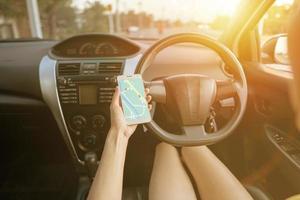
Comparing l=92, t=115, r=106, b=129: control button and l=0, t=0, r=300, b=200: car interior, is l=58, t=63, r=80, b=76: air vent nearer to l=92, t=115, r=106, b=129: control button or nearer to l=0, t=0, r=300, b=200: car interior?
l=0, t=0, r=300, b=200: car interior

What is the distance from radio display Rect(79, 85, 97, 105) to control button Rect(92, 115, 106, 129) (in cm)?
11

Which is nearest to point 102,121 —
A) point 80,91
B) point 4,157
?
point 80,91

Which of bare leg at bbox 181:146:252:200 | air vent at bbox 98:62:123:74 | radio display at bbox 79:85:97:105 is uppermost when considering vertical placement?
air vent at bbox 98:62:123:74

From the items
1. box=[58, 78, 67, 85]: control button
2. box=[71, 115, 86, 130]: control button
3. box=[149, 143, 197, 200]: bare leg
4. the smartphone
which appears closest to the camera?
the smartphone

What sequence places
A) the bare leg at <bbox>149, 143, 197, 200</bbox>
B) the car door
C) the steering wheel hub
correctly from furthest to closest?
1. the car door
2. the steering wheel hub
3. the bare leg at <bbox>149, 143, 197, 200</bbox>

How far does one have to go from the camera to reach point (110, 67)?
230 cm

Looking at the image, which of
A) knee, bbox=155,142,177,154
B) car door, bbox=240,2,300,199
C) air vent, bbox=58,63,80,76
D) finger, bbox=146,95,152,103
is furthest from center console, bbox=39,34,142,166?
car door, bbox=240,2,300,199

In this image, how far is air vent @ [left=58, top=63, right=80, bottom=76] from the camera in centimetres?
230

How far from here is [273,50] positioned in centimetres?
256

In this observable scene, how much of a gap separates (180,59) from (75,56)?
0.66 metres

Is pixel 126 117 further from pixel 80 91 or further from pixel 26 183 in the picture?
pixel 26 183

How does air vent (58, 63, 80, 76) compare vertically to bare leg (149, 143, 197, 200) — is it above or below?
above

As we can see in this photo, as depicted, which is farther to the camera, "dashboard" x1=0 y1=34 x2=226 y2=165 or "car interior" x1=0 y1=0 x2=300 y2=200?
"dashboard" x1=0 y1=34 x2=226 y2=165

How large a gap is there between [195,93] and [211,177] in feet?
1.32
